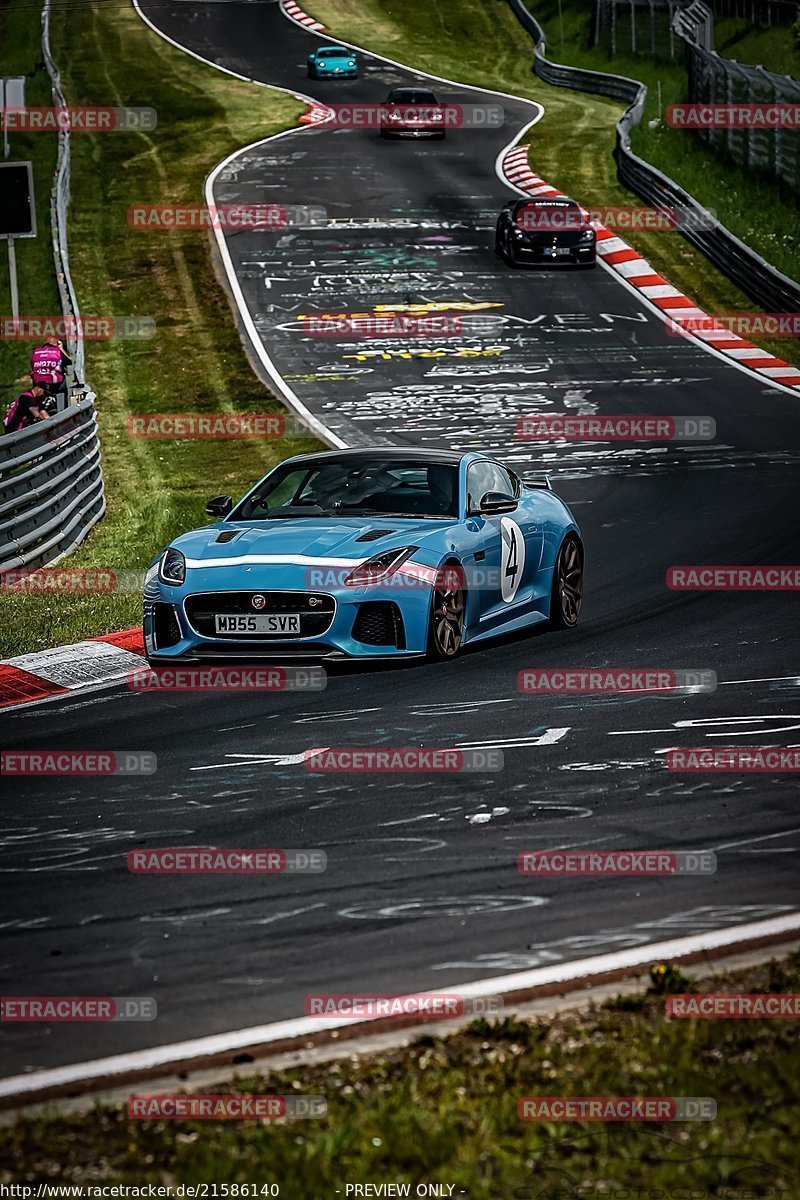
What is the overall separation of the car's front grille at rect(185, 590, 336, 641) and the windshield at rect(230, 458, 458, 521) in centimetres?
114

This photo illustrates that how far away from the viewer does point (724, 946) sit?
18.7 ft

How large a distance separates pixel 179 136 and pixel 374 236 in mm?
12516

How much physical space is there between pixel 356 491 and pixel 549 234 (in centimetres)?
2490

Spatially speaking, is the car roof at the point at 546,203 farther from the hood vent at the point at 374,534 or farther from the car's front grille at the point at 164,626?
the car's front grille at the point at 164,626

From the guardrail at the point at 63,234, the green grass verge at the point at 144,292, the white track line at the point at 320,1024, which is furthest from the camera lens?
the guardrail at the point at 63,234

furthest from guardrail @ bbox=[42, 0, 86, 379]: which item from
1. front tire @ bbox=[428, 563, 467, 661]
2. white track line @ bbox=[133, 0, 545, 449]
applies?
front tire @ bbox=[428, 563, 467, 661]

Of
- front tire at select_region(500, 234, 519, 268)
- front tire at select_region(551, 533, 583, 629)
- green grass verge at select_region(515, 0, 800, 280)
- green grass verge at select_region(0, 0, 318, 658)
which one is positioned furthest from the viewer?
green grass verge at select_region(515, 0, 800, 280)

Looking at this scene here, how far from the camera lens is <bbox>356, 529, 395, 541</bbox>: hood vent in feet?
36.1

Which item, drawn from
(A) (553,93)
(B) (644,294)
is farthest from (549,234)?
(A) (553,93)

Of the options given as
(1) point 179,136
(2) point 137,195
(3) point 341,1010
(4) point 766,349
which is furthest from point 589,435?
(1) point 179,136

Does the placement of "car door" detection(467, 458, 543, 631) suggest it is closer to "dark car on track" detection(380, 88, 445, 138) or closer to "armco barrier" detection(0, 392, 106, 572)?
"armco barrier" detection(0, 392, 106, 572)

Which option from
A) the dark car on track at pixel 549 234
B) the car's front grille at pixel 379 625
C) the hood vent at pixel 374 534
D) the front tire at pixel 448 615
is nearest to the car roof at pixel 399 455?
the hood vent at pixel 374 534

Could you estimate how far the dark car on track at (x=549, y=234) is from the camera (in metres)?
35.7

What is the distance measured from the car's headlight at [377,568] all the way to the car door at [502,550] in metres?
0.81
